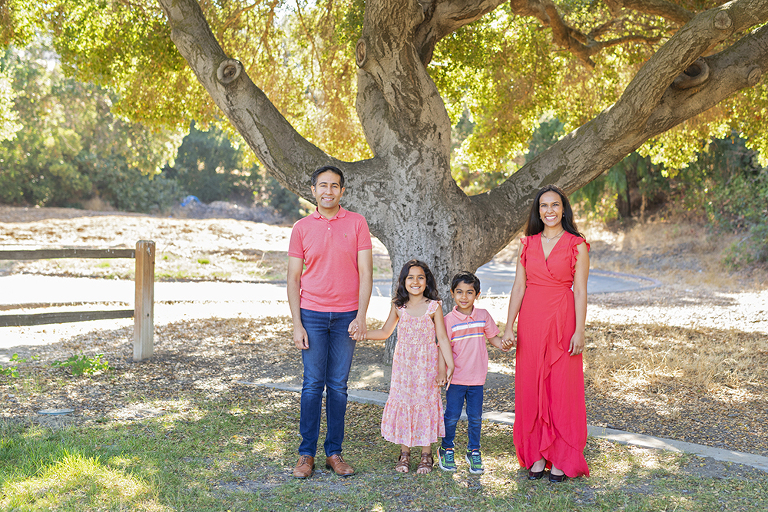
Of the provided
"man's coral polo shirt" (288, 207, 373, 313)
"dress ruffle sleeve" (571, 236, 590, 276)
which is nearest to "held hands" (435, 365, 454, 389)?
"man's coral polo shirt" (288, 207, 373, 313)

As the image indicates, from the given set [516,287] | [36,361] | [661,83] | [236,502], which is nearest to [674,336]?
[661,83]

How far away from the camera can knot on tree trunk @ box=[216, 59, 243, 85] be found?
6434 millimetres

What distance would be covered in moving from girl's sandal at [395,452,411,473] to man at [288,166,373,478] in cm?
30

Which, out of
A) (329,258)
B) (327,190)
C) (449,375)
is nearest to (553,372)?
(449,375)

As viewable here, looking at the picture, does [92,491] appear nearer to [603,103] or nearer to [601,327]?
[601,327]

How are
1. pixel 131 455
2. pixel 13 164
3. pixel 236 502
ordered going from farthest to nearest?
1. pixel 13 164
2. pixel 131 455
3. pixel 236 502

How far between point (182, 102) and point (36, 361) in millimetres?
4960

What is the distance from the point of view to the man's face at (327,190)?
12.7 feet

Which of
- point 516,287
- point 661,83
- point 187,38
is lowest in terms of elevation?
point 516,287

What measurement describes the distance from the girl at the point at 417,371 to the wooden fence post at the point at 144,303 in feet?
13.0

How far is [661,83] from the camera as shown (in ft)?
19.7

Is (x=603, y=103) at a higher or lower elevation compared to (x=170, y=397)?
higher

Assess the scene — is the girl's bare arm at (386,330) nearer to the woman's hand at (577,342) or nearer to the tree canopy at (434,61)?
the woman's hand at (577,342)

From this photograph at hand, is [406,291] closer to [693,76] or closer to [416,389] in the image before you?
[416,389]
